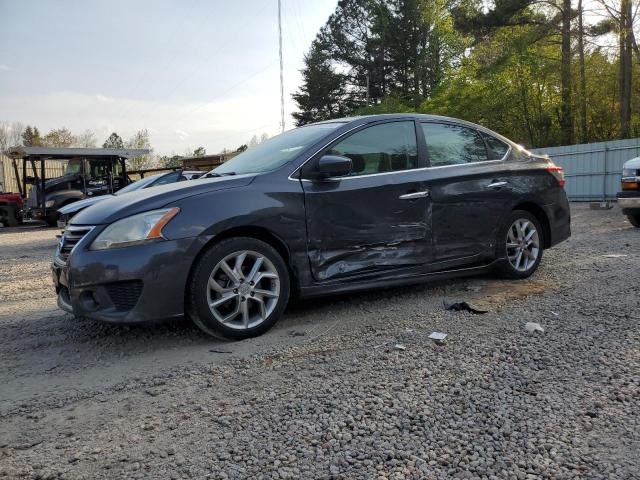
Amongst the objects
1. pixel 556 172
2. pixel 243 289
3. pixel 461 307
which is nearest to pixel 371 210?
pixel 461 307

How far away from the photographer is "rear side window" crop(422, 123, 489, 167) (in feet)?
15.7

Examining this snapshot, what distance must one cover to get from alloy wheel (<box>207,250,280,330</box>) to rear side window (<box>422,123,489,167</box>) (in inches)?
75.6

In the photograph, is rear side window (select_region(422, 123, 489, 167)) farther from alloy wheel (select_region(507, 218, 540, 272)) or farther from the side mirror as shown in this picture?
the side mirror

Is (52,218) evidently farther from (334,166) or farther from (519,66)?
(519,66)

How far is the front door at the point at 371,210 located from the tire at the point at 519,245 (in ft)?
3.48

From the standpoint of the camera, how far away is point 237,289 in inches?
145

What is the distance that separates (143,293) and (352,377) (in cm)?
148

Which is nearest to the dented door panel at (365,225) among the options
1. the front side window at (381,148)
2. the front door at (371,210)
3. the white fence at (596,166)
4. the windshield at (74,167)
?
the front door at (371,210)

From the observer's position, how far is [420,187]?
452cm

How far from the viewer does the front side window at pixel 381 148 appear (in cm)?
432

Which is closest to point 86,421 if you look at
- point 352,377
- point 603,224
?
point 352,377

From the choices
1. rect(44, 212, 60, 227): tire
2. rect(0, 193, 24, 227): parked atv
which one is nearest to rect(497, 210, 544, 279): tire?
rect(44, 212, 60, 227): tire

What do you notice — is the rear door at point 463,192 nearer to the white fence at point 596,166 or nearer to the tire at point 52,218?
the white fence at point 596,166

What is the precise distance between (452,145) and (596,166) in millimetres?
15328
